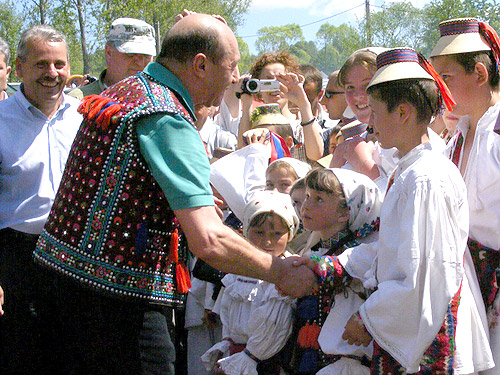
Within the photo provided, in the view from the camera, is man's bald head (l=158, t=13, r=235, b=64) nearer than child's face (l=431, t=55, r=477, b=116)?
Yes

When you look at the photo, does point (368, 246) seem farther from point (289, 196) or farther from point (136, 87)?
point (136, 87)

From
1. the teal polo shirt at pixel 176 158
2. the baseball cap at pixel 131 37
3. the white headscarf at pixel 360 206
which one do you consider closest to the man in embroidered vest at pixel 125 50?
the baseball cap at pixel 131 37

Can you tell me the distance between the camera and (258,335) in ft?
10.4

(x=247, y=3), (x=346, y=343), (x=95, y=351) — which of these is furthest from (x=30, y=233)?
(x=247, y=3)

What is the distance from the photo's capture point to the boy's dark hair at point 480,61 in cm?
279

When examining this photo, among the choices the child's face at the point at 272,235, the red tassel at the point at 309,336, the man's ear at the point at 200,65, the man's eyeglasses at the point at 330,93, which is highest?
the man's ear at the point at 200,65

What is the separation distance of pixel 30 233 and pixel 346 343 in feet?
5.83

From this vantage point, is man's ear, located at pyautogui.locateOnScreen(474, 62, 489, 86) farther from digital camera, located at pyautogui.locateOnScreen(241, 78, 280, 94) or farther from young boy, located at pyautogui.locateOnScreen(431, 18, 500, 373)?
digital camera, located at pyautogui.locateOnScreen(241, 78, 280, 94)

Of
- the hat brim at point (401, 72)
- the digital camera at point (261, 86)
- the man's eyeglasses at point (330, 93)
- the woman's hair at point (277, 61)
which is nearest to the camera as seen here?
the hat brim at point (401, 72)

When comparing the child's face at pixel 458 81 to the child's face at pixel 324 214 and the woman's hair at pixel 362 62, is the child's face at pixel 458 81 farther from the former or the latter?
the woman's hair at pixel 362 62

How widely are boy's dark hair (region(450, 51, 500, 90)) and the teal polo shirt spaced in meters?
1.39

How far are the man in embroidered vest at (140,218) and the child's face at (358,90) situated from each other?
1.63 metres

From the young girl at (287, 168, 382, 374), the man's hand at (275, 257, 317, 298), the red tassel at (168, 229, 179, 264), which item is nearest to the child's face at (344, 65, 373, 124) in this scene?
the young girl at (287, 168, 382, 374)

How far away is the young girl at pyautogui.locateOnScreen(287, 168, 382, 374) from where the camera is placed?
3020 millimetres
